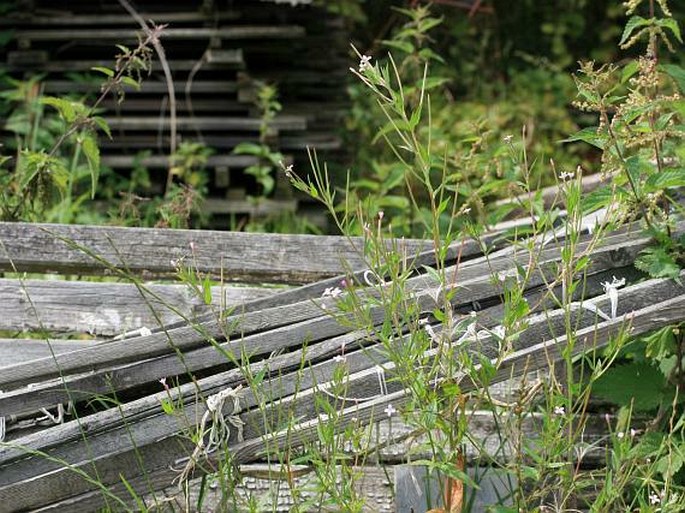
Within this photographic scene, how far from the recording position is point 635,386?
11.0 feet

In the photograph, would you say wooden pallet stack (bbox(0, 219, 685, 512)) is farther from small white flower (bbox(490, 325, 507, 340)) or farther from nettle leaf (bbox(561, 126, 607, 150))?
nettle leaf (bbox(561, 126, 607, 150))

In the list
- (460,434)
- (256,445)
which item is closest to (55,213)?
(256,445)

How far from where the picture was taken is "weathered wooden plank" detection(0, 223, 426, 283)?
144 inches

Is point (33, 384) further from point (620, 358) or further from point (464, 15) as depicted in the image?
point (464, 15)

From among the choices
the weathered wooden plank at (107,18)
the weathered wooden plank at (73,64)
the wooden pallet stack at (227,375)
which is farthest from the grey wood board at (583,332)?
the weathered wooden plank at (107,18)

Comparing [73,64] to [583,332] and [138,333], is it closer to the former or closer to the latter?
[138,333]

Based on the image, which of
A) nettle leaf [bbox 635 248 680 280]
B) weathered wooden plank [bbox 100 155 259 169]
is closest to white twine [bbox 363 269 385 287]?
nettle leaf [bbox 635 248 680 280]

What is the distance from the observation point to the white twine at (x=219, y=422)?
8.97 feet

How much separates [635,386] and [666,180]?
0.64 meters

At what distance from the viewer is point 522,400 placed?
2.51 meters

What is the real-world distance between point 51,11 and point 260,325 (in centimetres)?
531

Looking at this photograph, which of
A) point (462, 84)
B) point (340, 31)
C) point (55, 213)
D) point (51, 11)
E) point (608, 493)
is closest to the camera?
point (608, 493)

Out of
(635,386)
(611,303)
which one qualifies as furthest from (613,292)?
(635,386)

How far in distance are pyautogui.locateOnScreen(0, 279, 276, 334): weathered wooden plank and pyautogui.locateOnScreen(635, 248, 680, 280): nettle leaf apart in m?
1.19
